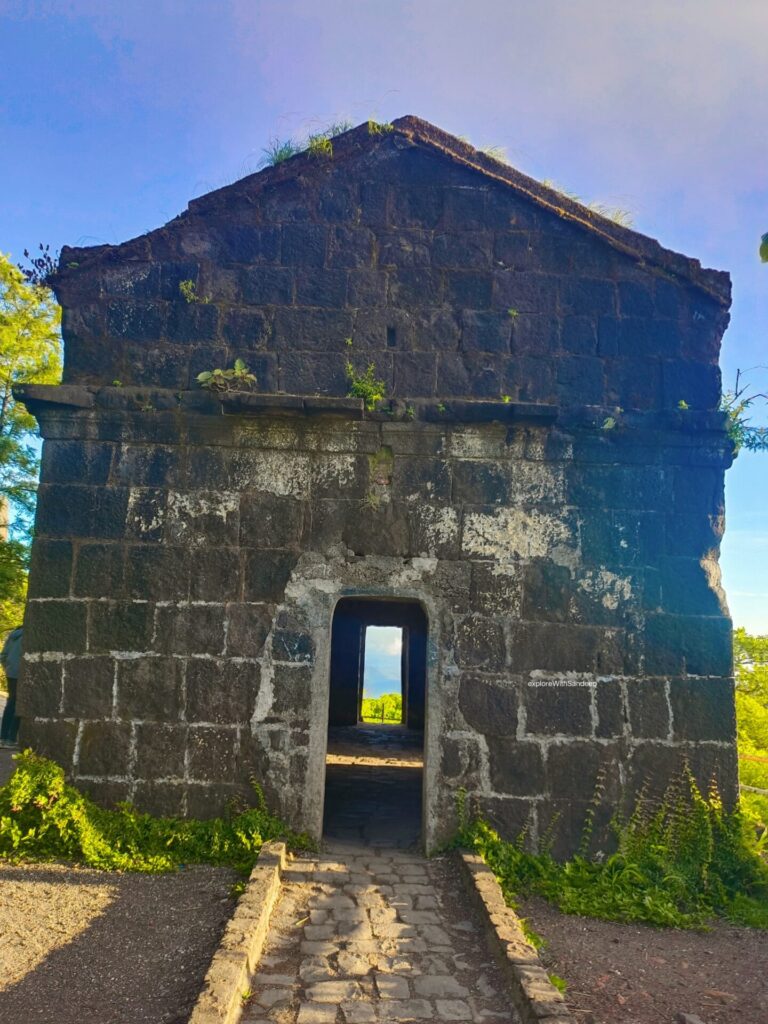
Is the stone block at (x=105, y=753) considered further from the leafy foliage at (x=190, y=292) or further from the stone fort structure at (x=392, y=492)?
the leafy foliage at (x=190, y=292)

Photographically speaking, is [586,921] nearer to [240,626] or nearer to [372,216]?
[240,626]

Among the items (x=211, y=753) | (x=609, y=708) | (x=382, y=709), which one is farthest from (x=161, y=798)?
(x=382, y=709)

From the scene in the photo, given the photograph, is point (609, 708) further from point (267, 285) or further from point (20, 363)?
point (20, 363)

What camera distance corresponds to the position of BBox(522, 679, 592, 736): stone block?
6.10m

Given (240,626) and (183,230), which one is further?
(183,230)

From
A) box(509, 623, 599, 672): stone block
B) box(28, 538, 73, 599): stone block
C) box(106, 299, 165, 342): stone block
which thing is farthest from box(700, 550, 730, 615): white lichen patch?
box(28, 538, 73, 599): stone block

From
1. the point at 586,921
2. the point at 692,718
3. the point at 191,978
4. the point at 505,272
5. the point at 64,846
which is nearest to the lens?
the point at 191,978

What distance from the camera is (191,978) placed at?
4098 millimetres

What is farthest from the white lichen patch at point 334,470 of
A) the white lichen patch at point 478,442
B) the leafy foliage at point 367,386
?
the white lichen patch at point 478,442

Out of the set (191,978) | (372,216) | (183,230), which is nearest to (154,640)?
(191,978)

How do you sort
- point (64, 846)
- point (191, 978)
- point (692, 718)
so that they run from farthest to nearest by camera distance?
point (692, 718) → point (64, 846) → point (191, 978)

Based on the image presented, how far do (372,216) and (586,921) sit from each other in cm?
603

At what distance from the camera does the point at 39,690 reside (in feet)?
20.1

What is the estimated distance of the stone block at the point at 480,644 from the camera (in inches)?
243
